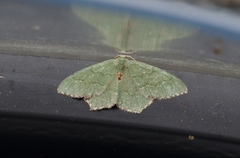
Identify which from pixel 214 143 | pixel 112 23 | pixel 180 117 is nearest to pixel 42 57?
pixel 180 117

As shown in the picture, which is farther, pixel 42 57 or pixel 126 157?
pixel 42 57

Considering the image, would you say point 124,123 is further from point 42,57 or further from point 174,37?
point 174,37

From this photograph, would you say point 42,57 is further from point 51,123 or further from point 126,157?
point 126,157

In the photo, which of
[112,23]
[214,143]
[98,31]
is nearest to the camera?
[214,143]

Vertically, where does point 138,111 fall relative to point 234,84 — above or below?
below

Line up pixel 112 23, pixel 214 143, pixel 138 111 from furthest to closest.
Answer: pixel 112 23 → pixel 138 111 → pixel 214 143

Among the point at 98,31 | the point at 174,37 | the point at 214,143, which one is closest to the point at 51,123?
the point at 214,143

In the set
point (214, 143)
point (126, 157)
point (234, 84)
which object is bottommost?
point (126, 157)
